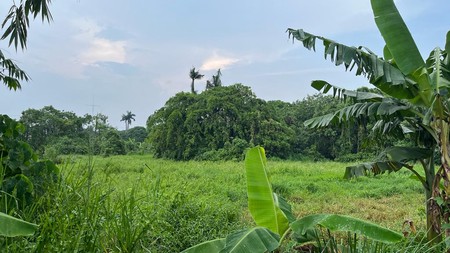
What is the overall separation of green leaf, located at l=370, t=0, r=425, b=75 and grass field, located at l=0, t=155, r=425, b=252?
71.6 inches

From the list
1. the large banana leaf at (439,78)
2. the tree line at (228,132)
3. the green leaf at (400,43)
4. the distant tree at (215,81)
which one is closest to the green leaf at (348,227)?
the large banana leaf at (439,78)

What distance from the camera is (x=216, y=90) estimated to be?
20.4m

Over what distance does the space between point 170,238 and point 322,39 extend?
247 centimetres

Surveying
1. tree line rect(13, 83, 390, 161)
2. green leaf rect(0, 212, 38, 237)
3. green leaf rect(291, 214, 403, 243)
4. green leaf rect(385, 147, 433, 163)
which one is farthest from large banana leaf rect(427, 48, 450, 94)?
tree line rect(13, 83, 390, 161)

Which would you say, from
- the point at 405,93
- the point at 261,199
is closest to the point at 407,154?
the point at 405,93

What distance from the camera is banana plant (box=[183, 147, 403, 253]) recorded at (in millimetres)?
1696

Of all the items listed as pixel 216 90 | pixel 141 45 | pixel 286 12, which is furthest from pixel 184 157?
pixel 286 12

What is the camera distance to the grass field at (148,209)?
75.0 inches

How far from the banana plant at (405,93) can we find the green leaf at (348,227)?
1091 mm

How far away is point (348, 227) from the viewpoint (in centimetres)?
177

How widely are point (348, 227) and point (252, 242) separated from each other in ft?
1.67

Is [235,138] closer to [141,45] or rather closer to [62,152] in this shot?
[141,45]

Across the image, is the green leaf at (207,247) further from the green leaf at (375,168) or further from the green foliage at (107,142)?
the green leaf at (375,168)

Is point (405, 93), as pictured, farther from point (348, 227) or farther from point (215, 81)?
point (215, 81)
